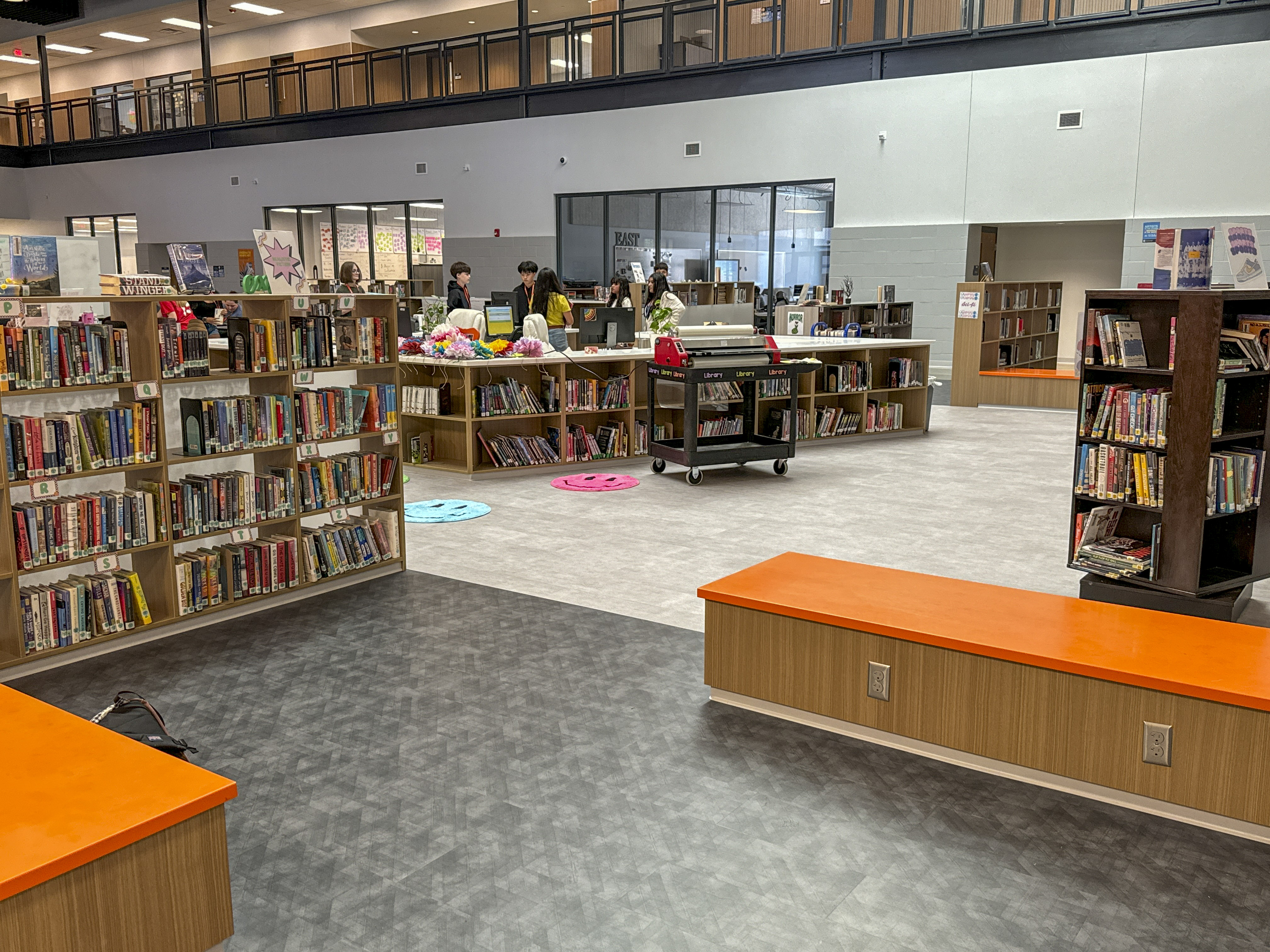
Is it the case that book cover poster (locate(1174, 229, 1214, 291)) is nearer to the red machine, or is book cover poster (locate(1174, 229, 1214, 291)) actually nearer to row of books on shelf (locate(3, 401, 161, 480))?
the red machine

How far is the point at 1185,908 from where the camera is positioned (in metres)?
2.55

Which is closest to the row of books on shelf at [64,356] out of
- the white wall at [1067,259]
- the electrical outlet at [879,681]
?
the electrical outlet at [879,681]

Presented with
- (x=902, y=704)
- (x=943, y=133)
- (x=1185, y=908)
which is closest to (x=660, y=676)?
(x=902, y=704)

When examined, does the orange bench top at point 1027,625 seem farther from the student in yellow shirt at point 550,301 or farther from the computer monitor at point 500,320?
the student in yellow shirt at point 550,301

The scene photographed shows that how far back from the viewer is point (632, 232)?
17.0 metres

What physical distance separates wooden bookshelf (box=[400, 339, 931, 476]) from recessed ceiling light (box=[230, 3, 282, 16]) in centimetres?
1464

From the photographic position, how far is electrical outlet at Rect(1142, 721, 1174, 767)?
9.63ft

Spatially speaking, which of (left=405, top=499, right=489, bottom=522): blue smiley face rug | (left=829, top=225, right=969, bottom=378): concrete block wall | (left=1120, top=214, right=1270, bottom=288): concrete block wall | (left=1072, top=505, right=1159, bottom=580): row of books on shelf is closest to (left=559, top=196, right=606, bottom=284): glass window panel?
(left=829, top=225, right=969, bottom=378): concrete block wall

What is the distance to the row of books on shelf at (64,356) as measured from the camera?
401 cm

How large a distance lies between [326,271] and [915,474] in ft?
50.2

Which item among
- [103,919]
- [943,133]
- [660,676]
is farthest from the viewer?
[943,133]

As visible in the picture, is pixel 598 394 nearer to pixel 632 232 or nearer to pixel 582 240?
pixel 632 232

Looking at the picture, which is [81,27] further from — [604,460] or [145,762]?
[145,762]

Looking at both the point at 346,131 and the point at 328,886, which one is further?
the point at 346,131
